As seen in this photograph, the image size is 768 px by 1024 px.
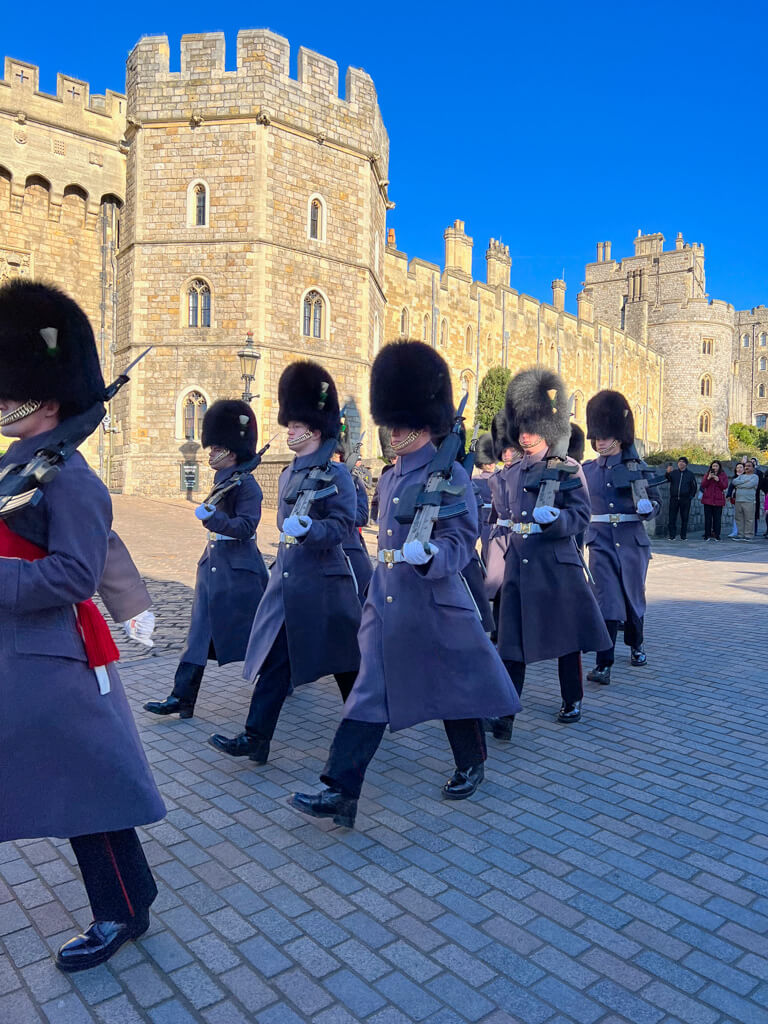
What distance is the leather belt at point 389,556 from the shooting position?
3.60 meters

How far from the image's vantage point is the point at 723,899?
301 cm

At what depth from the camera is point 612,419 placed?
21.7 feet

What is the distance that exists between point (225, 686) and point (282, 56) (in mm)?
23583

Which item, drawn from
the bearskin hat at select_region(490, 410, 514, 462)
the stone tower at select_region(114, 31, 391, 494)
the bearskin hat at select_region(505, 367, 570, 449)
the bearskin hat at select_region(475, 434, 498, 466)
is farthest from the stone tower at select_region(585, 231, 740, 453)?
the bearskin hat at select_region(505, 367, 570, 449)

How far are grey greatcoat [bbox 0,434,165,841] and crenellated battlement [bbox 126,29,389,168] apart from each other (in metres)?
24.2

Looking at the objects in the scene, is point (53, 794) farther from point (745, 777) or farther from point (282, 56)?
point (282, 56)

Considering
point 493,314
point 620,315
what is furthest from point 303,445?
point 620,315

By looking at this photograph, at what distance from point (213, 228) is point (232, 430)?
2098 centimetres

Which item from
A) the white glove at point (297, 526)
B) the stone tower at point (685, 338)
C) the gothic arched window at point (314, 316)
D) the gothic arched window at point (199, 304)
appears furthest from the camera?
the stone tower at point (685, 338)

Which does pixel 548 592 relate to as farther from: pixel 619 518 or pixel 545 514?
pixel 619 518

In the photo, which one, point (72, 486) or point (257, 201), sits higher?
point (257, 201)

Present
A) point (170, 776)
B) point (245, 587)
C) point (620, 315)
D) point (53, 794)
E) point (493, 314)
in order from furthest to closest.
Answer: point (620, 315) → point (493, 314) → point (245, 587) → point (170, 776) → point (53, 794)

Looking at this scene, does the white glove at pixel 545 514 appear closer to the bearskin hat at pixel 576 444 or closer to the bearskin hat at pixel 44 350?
the bearskin hat at pixel 576 444

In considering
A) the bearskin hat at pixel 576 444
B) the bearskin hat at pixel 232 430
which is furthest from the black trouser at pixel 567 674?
the bearskin hat at pixel 576 444
